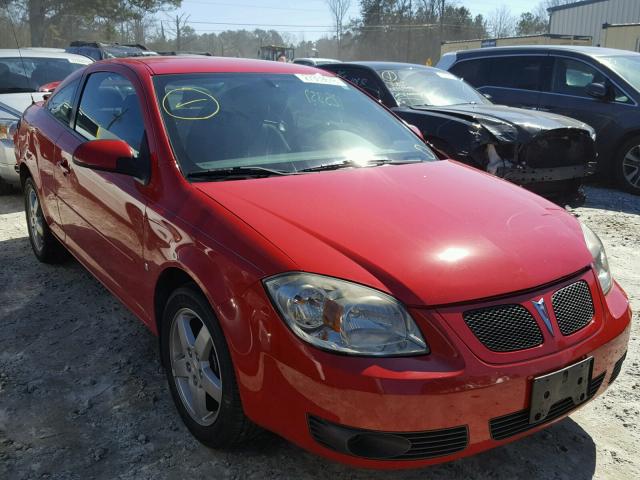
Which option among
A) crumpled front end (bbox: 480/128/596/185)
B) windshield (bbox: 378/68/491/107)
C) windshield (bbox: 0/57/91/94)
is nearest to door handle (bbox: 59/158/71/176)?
crumpled front end (bbox: 480/128/596/185)

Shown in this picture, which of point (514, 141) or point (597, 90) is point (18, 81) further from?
point (597, 90)

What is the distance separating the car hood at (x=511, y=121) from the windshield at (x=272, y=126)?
2.58 meters

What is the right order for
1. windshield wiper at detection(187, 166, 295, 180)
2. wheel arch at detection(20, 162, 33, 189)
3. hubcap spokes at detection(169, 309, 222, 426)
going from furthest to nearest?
wheel arch at detection(20, 162, 33, 189) → windshield wiper at detection(187, 166, 295, 180) → hubcap spokes at detection(169, 309, 222, 426)

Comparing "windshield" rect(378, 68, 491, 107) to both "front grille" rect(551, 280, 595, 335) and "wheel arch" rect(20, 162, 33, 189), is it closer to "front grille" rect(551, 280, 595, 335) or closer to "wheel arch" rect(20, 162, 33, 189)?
"wheel arch" rect(20, 162, 33, 189)

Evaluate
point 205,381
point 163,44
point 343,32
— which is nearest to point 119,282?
point 205,381

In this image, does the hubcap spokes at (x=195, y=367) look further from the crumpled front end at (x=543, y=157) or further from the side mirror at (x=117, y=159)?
the crumpled front end at (x=543, y=157)

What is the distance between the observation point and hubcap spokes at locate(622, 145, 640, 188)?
23.3 feet

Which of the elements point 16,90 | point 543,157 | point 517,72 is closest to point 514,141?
point 543,157

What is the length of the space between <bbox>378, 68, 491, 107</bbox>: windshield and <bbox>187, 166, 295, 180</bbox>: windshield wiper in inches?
175

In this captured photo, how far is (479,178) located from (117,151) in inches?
68.5

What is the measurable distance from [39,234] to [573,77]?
6.74 m

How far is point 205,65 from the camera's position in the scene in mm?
3189

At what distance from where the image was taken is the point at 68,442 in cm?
245

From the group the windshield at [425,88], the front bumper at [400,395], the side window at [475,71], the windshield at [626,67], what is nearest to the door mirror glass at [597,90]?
the windshield at [626,67]
